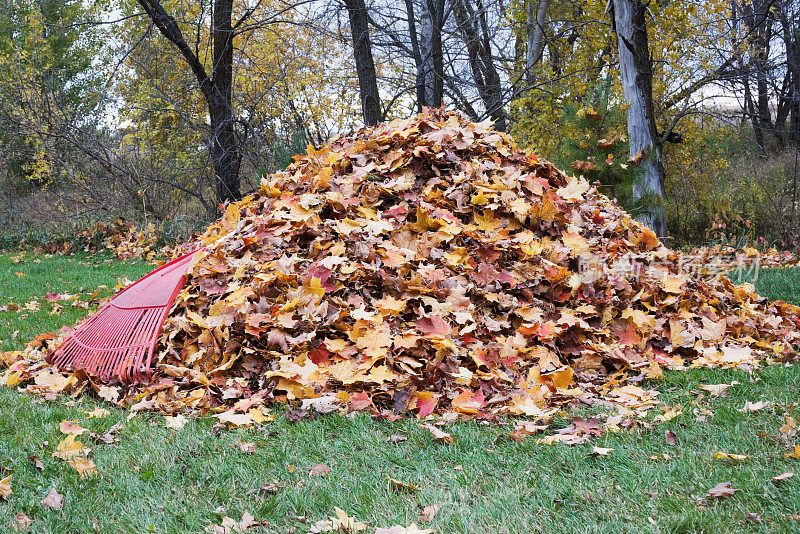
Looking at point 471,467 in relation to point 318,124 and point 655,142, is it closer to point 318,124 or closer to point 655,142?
point 655,142

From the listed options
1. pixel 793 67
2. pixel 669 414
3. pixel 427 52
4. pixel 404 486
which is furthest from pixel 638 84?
pixel 793 67

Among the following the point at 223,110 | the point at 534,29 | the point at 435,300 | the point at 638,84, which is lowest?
the point at 435,300

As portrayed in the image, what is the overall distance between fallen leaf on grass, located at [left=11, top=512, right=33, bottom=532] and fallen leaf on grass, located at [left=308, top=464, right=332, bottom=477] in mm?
899

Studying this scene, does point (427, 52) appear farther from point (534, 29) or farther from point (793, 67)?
point (793, 67)

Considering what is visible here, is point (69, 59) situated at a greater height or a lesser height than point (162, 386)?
greater

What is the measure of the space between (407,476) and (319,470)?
33 centimetres

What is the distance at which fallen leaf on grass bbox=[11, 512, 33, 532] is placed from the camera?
1866mm

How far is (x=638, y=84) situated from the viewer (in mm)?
7148

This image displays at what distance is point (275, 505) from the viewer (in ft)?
6.45

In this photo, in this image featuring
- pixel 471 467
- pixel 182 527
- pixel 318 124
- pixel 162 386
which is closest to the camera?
pixel 182 527

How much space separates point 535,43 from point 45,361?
9778 millimetres

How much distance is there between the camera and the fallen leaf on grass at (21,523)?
6.12 feet

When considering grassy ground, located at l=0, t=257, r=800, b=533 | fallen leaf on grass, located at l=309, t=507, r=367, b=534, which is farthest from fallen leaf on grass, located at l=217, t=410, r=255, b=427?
fallen leaf on grass, located at l=309, t=507, r=367, b=534

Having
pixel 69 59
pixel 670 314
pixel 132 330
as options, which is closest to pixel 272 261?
pixel 132 330
